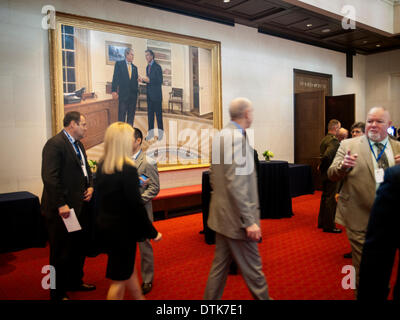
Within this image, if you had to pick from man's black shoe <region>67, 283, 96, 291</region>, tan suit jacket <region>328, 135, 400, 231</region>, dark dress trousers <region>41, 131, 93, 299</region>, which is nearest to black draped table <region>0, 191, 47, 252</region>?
man's black shoe <region>67, 283, 96, 291</region>

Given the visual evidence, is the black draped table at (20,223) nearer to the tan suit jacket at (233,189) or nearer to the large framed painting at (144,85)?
the large framed painting at (144,85)

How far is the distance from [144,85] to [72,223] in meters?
3.72

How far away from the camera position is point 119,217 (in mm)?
2039

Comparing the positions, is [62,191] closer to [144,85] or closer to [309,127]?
[144,85]

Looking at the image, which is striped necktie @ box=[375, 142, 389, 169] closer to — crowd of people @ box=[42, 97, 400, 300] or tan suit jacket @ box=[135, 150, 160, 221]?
crowd of people @ box=[42, 97, 400, 300]

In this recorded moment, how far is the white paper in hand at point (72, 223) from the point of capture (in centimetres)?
264


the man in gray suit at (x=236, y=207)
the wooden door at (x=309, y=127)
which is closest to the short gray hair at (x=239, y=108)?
the man in gray suit at (x=236, y=207)

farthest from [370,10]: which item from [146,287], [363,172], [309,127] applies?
[146,287]

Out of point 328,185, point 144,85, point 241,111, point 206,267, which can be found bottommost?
point 206,267

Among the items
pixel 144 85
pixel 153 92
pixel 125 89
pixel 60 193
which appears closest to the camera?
pixel 60 193

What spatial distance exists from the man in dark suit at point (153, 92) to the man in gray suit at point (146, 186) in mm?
3060

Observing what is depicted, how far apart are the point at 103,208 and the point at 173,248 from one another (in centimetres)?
233

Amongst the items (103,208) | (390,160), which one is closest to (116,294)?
(103,208)

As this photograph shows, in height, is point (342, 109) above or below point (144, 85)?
below
